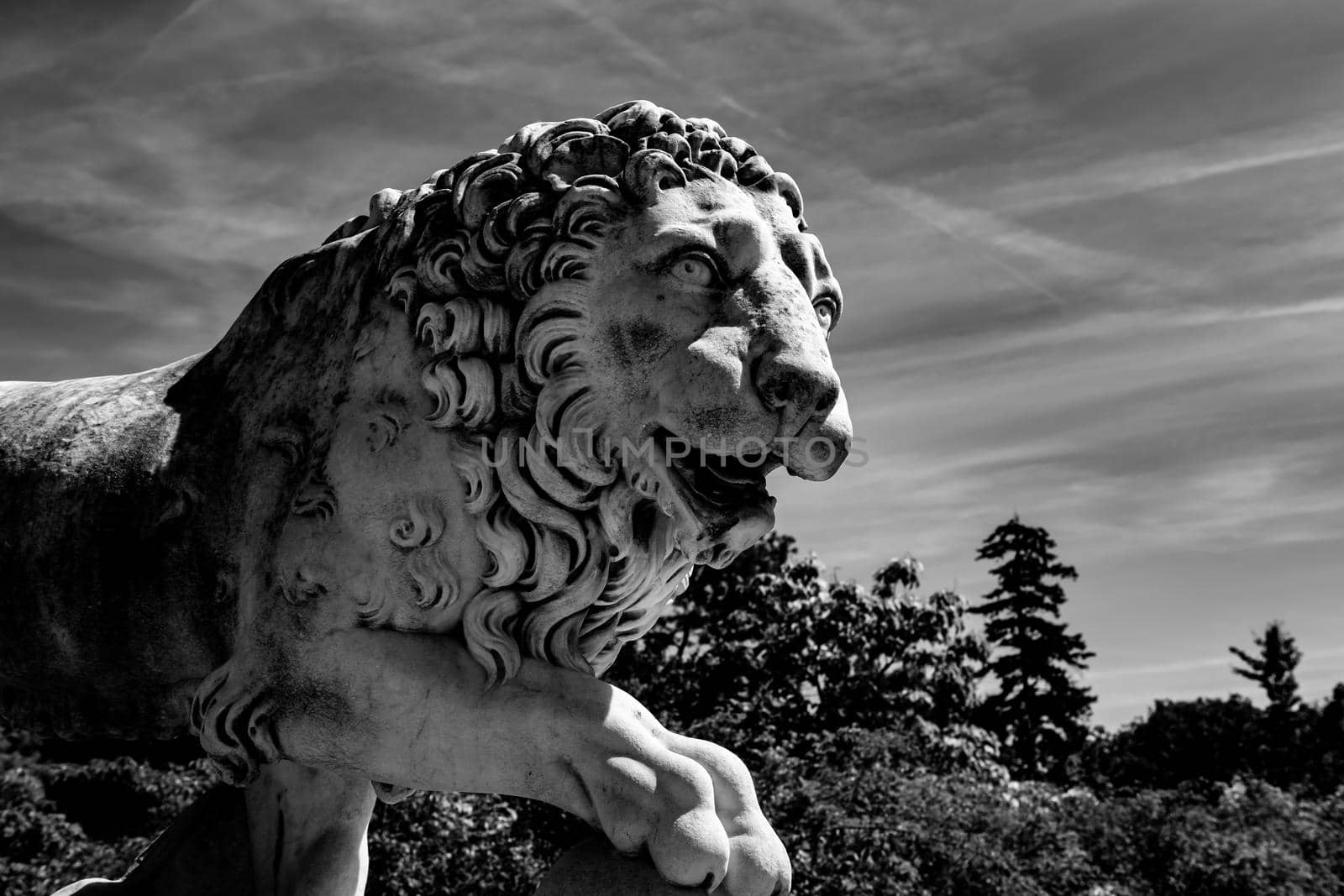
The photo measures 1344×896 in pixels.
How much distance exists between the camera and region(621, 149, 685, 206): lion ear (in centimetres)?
294

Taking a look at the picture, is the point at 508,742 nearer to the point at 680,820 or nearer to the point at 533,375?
the point at 680,820

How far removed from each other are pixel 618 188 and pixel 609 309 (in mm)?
282

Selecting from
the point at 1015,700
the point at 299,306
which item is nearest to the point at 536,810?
the point at 299,306

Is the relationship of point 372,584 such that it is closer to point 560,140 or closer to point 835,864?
point 560,140

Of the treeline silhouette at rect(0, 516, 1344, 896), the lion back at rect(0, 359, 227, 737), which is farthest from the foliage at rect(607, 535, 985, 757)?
the lion back at rect(0, 359, 227, 737)

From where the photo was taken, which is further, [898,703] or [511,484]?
[898,703]

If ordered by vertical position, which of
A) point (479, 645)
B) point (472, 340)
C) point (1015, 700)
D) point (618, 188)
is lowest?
point (479, 645)

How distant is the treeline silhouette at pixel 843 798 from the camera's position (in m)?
9.14

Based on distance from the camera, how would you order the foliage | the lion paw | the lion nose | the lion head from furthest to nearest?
the foliage
the lion head
the lion nose
the lion paw

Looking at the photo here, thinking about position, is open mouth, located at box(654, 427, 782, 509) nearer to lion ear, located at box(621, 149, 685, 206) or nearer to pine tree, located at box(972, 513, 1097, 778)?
lion ear, located at box(621, 149, 685, 206)

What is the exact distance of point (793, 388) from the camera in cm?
273

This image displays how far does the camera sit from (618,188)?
296 centimetres

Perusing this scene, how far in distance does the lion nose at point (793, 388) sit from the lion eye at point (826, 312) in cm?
35

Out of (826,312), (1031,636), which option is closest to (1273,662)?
(1031,636)
